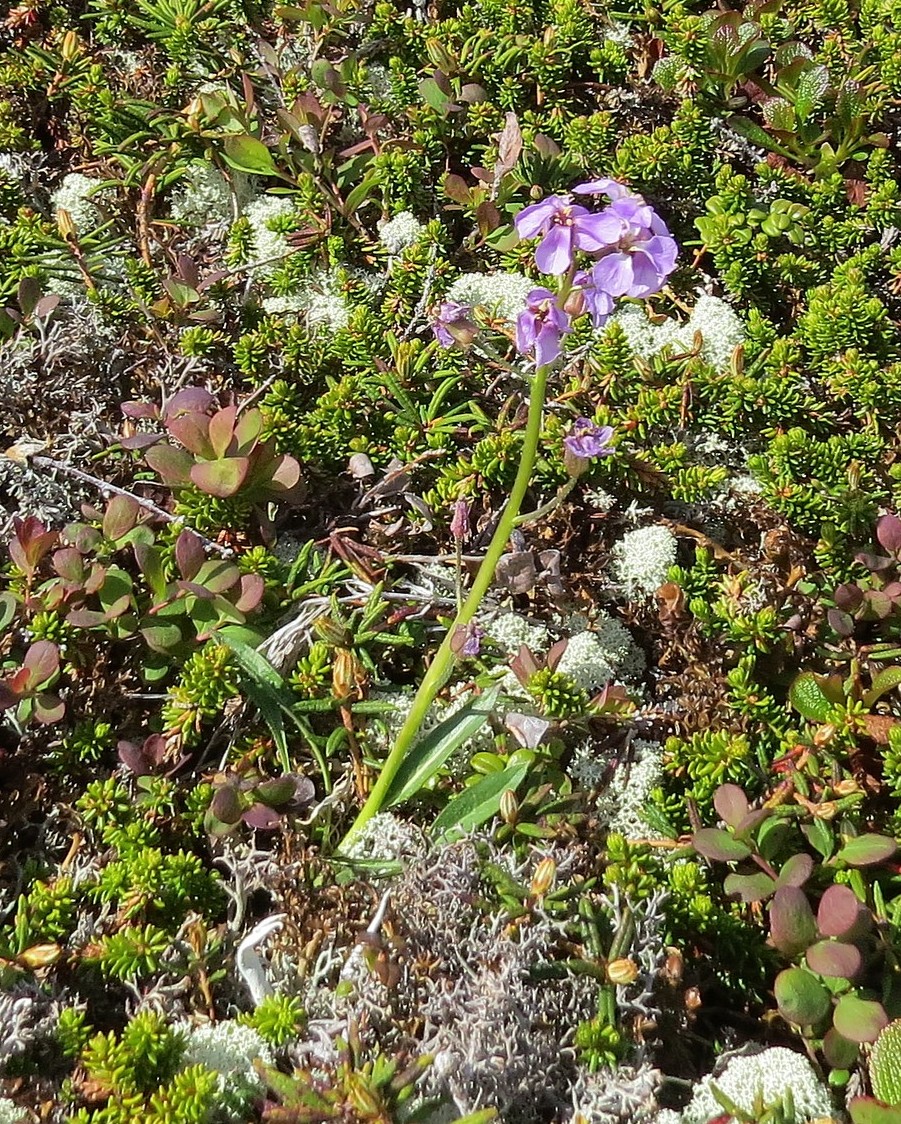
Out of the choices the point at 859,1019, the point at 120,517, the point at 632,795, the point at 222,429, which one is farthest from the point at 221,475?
the point at 859,1019

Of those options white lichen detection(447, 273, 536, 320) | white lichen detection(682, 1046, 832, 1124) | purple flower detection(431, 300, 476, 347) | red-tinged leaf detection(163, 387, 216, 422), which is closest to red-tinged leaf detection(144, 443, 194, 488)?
red-tinged leaf detection(163, 387, 216, 422)

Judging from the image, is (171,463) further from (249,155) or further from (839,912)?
(839,912)

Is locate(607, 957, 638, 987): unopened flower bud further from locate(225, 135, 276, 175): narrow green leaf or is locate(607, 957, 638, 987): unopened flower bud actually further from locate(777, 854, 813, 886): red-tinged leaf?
locate(225, 135, 276, 175): narrow green leaf

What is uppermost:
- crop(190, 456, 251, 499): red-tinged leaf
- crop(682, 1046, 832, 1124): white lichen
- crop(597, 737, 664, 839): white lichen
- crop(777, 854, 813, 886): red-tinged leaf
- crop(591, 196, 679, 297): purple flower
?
crop(591, 196, 679, 297): purple flower

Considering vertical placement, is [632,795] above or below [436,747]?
below

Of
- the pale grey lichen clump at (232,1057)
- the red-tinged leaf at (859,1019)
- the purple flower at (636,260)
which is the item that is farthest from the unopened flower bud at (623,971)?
the purple flower at (636,260)
